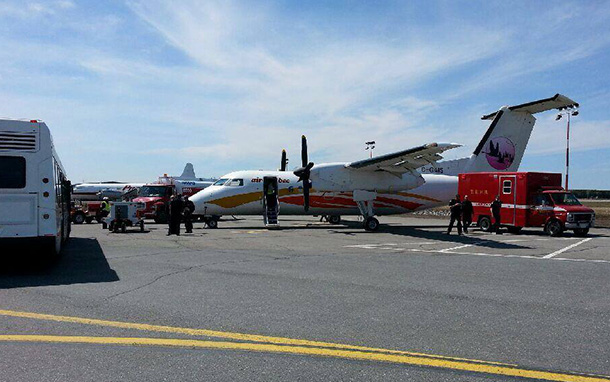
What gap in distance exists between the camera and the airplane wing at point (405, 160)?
60.7ft

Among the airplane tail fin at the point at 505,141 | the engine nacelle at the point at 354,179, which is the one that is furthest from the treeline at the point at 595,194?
the engine nacelle at the point at 354,179

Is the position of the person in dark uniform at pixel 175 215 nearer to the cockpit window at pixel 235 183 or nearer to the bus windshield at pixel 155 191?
the cockpit window at pixel 235 183

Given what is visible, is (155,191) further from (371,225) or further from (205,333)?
(205,333)

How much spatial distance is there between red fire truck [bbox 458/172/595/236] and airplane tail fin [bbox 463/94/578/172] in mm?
2441

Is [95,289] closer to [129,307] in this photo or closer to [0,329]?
[129,307]

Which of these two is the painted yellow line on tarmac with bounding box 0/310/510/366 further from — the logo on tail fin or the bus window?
the logo on tail fin

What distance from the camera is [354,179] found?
2223 centimetres

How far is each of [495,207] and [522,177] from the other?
1.79 meters

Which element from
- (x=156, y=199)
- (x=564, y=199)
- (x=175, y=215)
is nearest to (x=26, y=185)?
(x=175, y=215)

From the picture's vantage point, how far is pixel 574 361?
4.39 m

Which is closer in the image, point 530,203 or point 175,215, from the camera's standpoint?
point 175,215

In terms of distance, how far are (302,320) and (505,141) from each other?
71.8 ft

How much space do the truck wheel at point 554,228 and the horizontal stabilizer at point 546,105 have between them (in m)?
5.16

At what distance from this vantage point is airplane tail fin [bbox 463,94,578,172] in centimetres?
2403
